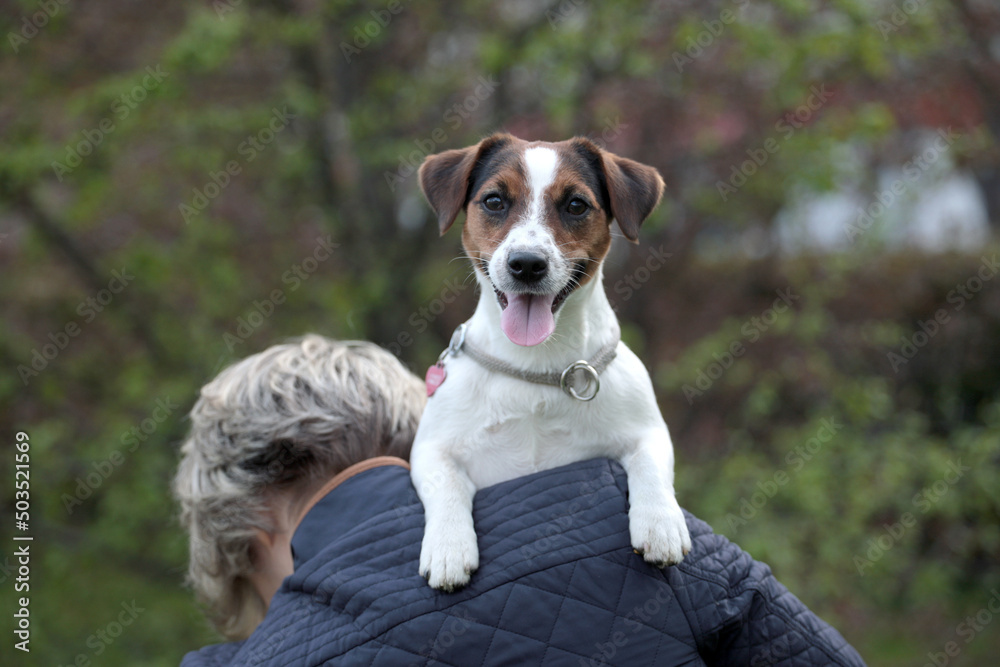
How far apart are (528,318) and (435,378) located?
1.14ft

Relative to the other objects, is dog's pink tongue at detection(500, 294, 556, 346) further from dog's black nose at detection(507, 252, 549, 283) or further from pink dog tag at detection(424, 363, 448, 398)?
pink dog tag at detection(424, 363, 448, 398)

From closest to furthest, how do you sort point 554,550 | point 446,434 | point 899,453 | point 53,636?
point 554,550 < point 446,434 < point 899,453 < point 53,636

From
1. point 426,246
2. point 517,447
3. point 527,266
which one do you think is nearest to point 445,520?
point 517,447

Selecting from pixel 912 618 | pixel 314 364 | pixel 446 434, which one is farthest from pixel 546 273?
pixel 912 618

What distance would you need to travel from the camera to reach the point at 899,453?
530cm

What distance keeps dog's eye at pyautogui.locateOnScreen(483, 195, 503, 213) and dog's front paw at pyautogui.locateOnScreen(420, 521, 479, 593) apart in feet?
3.89

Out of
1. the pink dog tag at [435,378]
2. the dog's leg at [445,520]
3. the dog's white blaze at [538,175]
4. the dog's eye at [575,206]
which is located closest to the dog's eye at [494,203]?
the dog's white blaze at [538,175]

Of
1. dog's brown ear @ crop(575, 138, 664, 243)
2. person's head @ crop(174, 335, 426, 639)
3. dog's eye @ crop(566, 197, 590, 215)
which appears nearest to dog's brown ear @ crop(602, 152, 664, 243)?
dog's brown ear @ crop(575, 138, 664, 243)

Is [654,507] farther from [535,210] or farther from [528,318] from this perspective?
[535,210]

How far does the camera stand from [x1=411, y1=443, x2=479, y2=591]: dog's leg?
1.83m

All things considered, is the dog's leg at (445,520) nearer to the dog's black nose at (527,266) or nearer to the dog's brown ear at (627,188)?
the dog's black nose at (527,266)

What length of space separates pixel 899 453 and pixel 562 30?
3513 mm

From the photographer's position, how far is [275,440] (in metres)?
2.29

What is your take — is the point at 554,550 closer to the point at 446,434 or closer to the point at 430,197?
the point at 446,434
